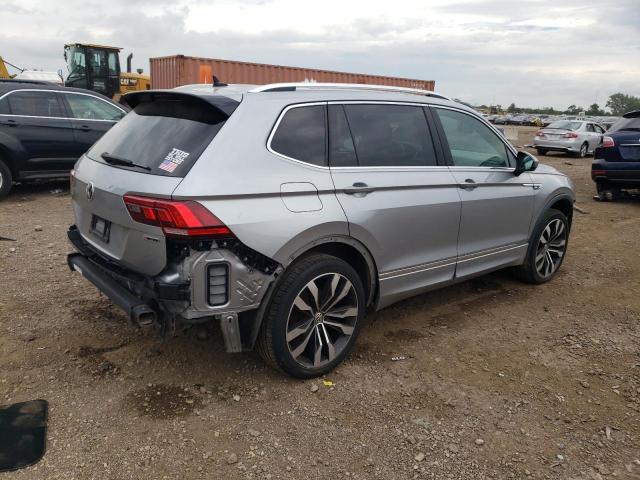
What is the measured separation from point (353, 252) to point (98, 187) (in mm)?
1588

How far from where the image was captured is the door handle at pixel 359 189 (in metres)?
3.28

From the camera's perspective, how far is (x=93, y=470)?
2.54 metres

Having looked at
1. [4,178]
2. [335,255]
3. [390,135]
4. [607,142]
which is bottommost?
[4,178]

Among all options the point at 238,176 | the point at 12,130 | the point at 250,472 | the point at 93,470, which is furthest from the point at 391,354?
the point at 12,130

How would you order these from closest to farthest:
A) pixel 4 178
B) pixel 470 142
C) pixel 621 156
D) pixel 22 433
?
pixel 22 433
pixel 470 142
pixel 4 178
pixel 621 156

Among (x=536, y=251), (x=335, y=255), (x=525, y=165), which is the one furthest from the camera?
(x=536, y=251)

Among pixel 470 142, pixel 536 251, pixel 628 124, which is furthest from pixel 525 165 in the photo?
pixel 628 124

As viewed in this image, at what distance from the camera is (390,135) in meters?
3.65

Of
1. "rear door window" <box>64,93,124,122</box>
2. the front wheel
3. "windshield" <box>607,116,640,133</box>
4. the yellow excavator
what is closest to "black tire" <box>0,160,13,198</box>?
"rear door window" <box>64,93,124,122</box>

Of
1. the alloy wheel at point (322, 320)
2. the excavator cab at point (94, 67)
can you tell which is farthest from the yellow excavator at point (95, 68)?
the alloy wheel at point (322, 320)

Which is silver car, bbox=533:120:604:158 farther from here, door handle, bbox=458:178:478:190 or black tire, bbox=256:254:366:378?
black tire, bbox=256:254:366:378

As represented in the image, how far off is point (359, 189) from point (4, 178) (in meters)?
6.79

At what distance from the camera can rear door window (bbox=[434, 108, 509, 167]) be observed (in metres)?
4.08

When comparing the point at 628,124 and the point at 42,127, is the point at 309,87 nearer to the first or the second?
the point at 42,127
